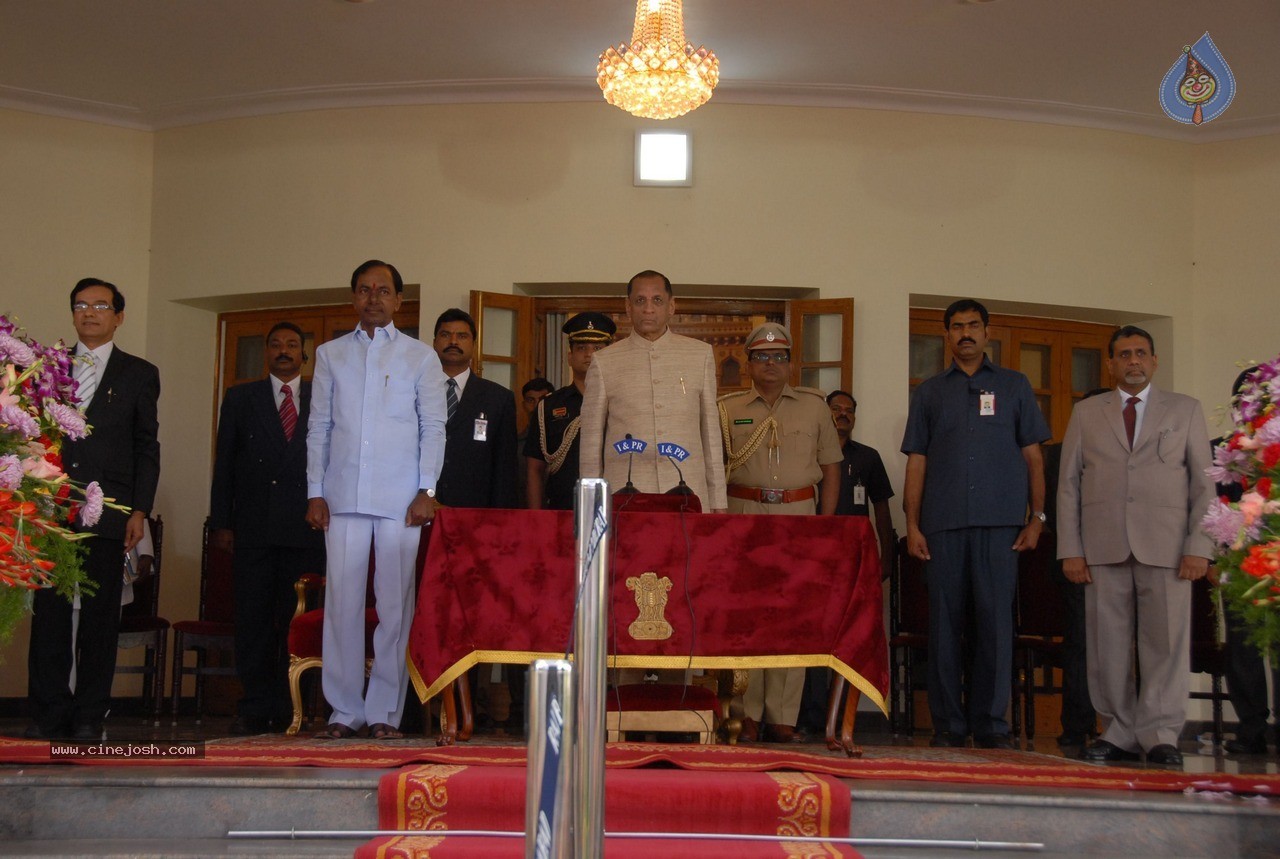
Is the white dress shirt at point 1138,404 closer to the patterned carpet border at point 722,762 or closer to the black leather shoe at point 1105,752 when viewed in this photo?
the black leather shoe at point 1105,752

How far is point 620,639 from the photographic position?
13.6ft

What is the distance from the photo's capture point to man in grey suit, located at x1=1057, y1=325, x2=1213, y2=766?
4.55 m

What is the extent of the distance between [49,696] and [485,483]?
1.87 metres

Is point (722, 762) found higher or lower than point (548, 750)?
lower

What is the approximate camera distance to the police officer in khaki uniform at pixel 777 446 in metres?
5.12

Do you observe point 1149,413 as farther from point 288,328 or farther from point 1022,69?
point 288,328

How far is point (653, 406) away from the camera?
4598mm

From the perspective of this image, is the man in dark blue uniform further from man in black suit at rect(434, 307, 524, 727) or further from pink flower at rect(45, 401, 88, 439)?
pink flower at rect(45, 401, 88, 439)

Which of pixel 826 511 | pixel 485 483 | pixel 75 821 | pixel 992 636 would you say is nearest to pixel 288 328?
pixel 485 483

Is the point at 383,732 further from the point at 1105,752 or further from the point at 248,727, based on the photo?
the point at 1105,752

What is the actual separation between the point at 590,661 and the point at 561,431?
12.6ft

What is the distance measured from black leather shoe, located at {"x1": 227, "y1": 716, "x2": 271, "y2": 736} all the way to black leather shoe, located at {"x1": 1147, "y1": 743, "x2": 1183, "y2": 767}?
346 cm

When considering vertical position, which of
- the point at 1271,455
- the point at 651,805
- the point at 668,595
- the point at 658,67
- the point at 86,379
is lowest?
the point at 651,805

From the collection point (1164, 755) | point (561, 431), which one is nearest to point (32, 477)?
point (561, 431)
